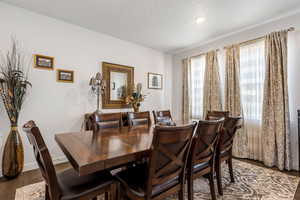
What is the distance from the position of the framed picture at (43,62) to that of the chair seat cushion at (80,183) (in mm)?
2098

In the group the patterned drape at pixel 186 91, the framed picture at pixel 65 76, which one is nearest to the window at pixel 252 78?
the patterned drape at pixel 186 91

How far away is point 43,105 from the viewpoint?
2607 mm

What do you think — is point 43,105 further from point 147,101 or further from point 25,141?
point 147,101

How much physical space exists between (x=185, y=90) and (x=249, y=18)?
2.12m

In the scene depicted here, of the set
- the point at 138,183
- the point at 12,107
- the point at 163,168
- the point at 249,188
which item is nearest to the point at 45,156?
the point at 138,183

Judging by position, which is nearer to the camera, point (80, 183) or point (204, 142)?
point (80, 183)

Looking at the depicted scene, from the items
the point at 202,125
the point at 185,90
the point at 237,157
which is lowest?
the point at 237,157

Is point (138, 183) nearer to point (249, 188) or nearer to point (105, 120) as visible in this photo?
point (105, 120)

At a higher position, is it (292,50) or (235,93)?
(292,50)

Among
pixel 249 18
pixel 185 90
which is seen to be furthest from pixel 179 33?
pixel 185 90

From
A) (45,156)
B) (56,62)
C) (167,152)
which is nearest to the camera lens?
(45,156)

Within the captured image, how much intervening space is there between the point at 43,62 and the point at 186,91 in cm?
336

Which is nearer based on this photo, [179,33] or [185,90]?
[179,33]

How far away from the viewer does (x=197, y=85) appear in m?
4.02
